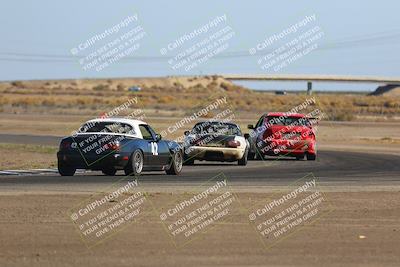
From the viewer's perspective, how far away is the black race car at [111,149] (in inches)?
894

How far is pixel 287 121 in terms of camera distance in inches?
1330

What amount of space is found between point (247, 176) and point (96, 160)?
374 centimetres

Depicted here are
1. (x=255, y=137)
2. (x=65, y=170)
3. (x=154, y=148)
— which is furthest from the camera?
(x=255, y=137)

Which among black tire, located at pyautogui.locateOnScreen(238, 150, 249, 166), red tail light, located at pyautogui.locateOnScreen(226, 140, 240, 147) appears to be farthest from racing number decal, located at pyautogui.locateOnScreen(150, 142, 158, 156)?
black tire, located at pyautogui.locateOnScreen(238, 150, 249, 166)

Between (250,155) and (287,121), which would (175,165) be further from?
(287,121)

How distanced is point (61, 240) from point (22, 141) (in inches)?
1237

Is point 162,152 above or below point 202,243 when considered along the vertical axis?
below

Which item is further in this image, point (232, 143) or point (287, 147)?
point (287, 147)

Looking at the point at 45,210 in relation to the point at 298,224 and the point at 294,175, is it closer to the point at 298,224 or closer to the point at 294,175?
the point at 298,224

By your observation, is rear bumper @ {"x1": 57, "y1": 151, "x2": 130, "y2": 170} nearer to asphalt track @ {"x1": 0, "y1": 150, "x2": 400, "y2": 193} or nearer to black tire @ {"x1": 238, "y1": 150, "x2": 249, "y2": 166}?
asphalt track @ {"x1": 0, "y1": 150, "x2": 400, "y2": 193}

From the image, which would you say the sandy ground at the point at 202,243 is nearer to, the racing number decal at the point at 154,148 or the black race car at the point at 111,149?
the black race car at the point at 111,149

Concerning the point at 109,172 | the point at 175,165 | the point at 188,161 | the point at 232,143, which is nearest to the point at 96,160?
the point at 109,172

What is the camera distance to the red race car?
32938mm

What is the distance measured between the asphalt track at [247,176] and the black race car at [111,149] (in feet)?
0.90
